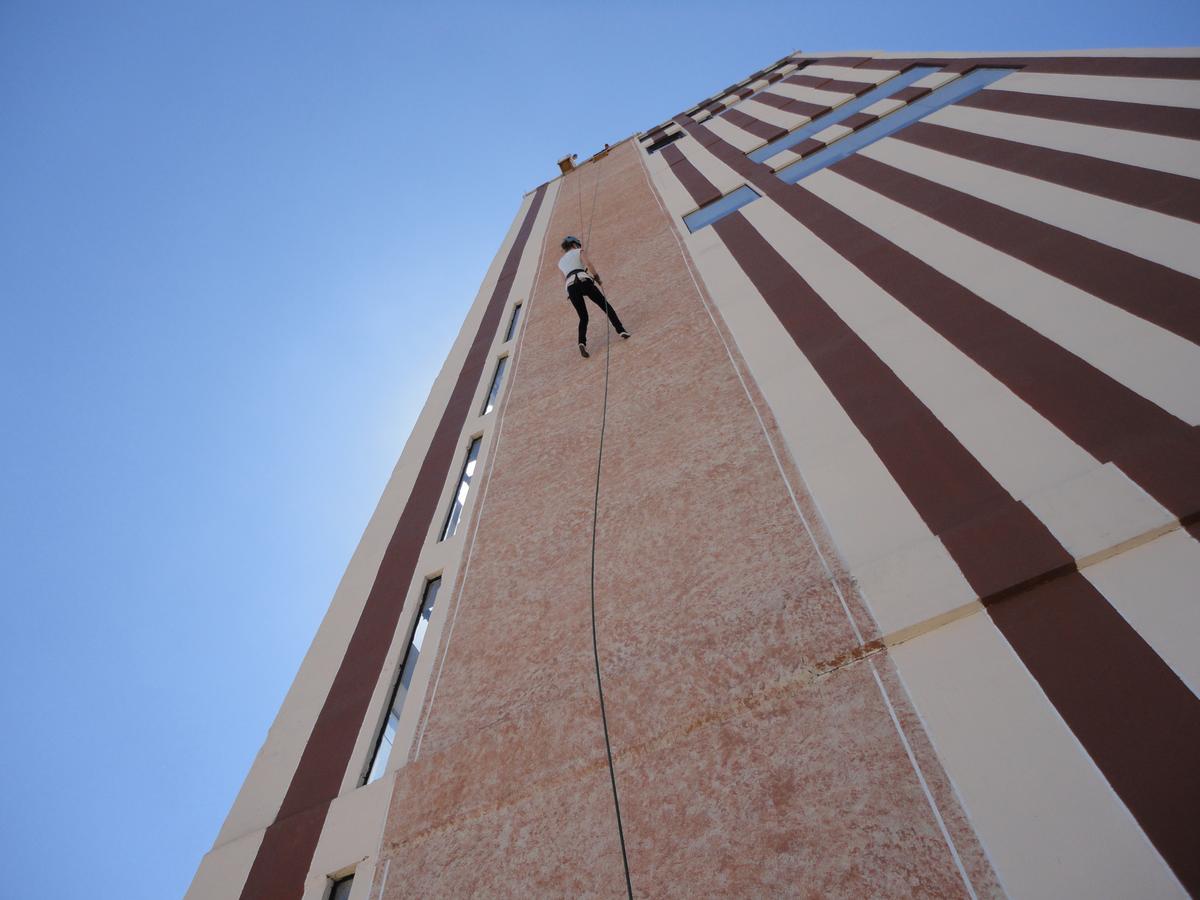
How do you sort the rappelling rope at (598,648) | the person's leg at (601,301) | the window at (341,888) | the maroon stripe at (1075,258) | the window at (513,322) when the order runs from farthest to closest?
the window at (513,322), the person's leg at (601,301), the maroon stripe at (1075,258), the window at (341,888), the rappelling rope at (598,648)

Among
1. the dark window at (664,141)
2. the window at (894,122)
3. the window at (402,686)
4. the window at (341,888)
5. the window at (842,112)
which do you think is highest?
the dark window at (664,141)

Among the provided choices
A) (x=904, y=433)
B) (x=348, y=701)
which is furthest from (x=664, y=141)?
(x=348, y=701)

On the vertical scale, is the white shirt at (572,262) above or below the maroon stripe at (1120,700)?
above

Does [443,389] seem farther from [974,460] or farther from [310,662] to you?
[974,460]

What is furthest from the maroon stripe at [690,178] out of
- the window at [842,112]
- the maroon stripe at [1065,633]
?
the maroon stripe at [1065,633]

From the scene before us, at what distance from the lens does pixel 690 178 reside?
751 cm

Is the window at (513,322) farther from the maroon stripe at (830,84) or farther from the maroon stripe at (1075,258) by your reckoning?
the maroon stripe at (830,84)

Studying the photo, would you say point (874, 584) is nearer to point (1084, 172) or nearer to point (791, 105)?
point (1084, 172)

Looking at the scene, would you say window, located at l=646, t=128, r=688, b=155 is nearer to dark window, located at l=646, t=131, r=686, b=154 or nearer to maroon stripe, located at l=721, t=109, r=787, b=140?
dark window, located at l=646, t=131, r=686, b=154

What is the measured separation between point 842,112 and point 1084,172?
15.4 feet

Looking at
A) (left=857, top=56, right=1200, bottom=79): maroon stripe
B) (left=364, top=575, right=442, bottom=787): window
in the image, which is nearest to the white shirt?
(left=364, top=575, right=442, bottom=787): window

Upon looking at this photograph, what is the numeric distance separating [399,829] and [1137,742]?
2.06 m

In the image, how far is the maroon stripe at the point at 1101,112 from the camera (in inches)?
142

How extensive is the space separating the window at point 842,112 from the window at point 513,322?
3344 millimetres
